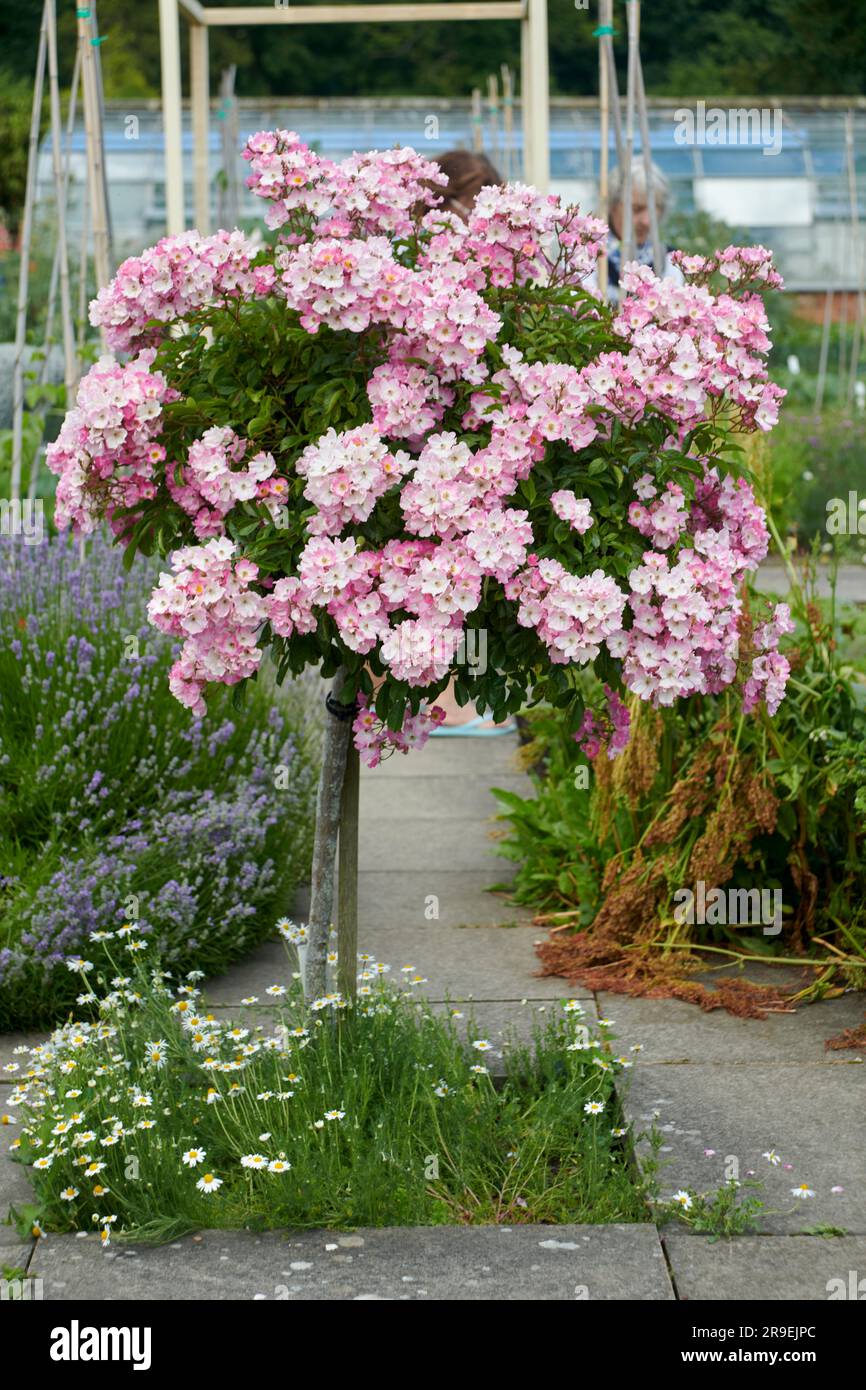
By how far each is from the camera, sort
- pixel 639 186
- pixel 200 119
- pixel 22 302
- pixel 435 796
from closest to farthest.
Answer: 1. pixel 435 796
2. pixel 22 302
3. pixel 639 186
4. pixel 200 119

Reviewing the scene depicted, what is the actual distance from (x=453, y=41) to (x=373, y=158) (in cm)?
3152

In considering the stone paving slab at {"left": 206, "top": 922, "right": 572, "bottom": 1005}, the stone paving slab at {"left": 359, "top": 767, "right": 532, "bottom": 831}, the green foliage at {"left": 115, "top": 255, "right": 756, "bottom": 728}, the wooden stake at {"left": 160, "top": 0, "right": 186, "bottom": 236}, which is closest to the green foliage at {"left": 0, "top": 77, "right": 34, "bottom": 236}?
the wooden stake at {"left": 160, "top": 0, "right": 186, "bottom": 236}

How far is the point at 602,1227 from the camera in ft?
9.49

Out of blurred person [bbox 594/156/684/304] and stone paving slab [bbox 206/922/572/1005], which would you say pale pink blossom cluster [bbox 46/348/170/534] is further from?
blurred person [bbox 594/156/684/304]

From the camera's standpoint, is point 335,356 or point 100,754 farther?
point 100,754

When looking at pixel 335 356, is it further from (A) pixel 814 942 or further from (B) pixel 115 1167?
(A) pixel 814 942

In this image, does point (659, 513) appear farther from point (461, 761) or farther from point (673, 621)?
point (461, 761)

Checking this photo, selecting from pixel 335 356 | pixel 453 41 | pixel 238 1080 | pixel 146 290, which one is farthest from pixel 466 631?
pixel 453 41

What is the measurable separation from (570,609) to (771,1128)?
4.19 feet

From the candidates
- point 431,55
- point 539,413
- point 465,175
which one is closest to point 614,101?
point 465,175

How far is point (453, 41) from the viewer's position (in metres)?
32.2

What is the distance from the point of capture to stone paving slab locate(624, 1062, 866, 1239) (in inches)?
118

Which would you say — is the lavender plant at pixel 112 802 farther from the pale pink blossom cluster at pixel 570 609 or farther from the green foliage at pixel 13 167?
the green foliage at pixel 13 167

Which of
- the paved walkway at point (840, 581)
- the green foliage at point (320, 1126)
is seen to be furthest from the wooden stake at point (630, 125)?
the green foliage at point (320, 1126)
